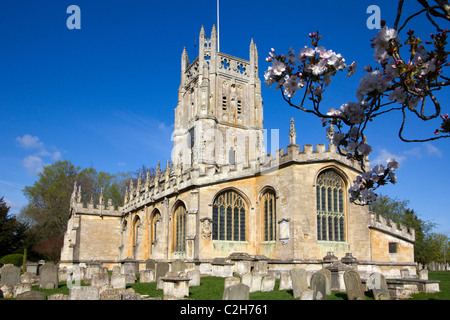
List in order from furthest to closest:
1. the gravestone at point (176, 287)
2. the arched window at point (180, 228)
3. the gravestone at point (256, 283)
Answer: the arched window at point (180, 228) → the gravestone at point (256, 283) → the gravestone at point (176, 287)

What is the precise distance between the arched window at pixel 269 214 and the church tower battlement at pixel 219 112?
776 inches

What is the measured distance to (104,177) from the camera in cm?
5659

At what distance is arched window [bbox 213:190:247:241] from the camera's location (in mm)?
24047

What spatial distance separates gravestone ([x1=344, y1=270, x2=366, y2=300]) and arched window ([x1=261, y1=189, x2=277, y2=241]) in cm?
1057

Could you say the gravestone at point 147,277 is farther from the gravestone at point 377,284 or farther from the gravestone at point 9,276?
the gravestone at point 377,284

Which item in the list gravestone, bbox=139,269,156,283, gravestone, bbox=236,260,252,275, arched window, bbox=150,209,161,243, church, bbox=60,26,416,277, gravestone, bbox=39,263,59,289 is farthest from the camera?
arched window, bbox=150,209,161,243

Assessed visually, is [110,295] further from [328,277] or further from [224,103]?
[224,103]

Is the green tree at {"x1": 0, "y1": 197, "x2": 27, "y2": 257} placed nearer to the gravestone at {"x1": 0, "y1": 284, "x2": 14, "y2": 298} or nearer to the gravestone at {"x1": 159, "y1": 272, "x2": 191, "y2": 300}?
the gravestone at {"x1": 0, "y1": 284, "x2": 14, "y2": 298}

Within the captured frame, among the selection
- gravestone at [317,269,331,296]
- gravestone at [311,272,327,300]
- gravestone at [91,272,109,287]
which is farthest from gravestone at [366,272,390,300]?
gravestone at [91,272,109,287]

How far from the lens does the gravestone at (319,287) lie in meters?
11.7

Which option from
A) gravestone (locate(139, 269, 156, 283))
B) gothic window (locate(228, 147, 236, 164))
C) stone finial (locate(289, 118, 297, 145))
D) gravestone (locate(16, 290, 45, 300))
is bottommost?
gravestone (locate(139, 269, 156, 283))

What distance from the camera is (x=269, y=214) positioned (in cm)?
2375

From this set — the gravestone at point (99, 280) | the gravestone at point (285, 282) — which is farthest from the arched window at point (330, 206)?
the gravestone at point (99, 280)
